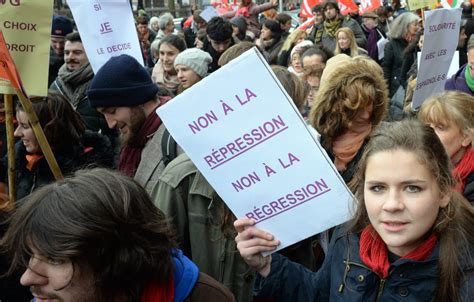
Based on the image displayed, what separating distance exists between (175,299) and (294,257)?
126cm

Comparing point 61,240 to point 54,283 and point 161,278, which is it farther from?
point 161,278

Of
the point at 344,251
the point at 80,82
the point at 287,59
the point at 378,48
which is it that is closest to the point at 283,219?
the point at 344,251

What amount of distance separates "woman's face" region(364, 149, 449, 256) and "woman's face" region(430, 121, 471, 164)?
1.33m

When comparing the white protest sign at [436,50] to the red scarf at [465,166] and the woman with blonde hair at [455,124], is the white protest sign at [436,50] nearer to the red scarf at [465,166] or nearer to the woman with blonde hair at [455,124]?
the woman with blonde hair at [455,124]

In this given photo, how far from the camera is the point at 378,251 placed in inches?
85.7

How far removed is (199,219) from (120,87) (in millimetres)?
987

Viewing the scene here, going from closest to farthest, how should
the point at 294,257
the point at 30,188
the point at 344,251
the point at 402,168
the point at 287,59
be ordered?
the point at 402,168 < the point at 344,251 < the point at 294,257 < the point at 30,188 < the point at 287,59

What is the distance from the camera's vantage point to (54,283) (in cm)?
185

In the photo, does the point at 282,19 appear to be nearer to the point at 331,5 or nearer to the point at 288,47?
the point at 331,5

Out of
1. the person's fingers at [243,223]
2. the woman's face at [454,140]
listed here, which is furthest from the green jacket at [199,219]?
the woman's face at [454,140]

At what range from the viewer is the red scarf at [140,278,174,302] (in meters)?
1.93

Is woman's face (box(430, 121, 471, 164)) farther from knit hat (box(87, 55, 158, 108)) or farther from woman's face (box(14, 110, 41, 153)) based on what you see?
woman's face (box(14, 110, 41, 153))

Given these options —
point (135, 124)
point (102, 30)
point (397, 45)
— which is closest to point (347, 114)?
point (135, 124)

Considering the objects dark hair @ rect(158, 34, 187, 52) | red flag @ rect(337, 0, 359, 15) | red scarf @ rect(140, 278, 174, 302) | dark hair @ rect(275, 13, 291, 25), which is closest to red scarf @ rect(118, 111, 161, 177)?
red scarf @ rect(140, 278, 174, 302)
